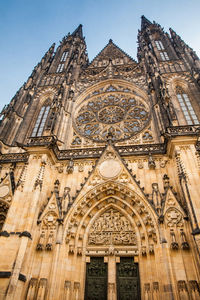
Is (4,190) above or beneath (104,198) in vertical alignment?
above

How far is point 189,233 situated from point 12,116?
1155 centimetres

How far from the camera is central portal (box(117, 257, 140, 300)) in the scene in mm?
7020

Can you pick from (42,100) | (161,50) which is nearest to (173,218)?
(42,100)

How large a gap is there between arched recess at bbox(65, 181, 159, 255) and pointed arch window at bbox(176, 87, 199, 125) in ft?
18.9

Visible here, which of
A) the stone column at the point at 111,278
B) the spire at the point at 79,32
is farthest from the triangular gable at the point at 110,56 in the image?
the stone column at the point at 111,278

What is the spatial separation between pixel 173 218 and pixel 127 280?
8.89 ft

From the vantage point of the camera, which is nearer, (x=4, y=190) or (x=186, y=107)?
(x=4, y=190)

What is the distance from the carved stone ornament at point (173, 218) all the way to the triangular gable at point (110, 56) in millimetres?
13902

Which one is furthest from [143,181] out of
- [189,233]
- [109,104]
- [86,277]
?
[109,104]

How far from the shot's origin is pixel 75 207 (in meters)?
8.42

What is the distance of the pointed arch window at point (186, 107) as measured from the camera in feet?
37.8

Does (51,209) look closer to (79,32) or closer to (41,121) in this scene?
(41,121)

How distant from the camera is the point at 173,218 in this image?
7551mm

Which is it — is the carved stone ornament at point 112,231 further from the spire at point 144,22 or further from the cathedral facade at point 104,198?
the spire at point 144,22
